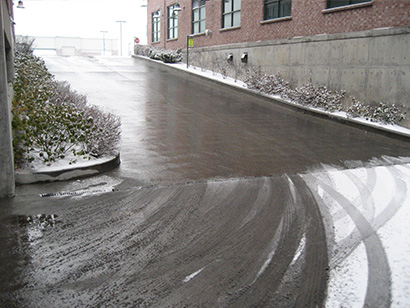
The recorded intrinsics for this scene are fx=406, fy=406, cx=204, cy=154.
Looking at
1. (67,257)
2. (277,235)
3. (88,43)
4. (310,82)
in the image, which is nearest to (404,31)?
(310,82)

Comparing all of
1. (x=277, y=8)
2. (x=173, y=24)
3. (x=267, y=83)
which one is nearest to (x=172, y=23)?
(x=173, y=24)

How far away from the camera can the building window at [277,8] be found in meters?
18.1

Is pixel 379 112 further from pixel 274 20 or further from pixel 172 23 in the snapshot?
pixel 172 23

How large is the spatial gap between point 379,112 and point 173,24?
25257mm

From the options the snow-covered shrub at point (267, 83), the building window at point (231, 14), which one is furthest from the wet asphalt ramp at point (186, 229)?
the building window at point (231, 14)

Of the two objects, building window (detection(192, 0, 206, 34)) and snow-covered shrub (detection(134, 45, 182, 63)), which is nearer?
building window (detection(192, 0, 206, 34))

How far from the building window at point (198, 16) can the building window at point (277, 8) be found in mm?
8039

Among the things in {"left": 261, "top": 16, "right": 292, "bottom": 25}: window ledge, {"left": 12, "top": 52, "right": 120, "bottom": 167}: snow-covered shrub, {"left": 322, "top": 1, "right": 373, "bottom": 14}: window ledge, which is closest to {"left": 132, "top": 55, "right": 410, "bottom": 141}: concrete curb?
{"left": 261, "top": 16, "right": 292, "bottom": 25}: window ledge

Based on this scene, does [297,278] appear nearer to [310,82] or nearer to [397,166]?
[397,166]

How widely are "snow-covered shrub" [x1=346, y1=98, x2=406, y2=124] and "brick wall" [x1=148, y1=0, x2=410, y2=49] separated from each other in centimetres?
241

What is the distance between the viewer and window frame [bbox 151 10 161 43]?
37.5 m

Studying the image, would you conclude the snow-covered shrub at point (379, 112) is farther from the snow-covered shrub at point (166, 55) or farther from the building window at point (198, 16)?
the snow-covered shrub at point (166, 55)

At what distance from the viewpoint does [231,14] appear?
23203mm

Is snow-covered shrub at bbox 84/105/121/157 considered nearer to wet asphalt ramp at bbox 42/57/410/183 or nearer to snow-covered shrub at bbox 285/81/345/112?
wet asphalt ramp at bbox 42/57/410/183
